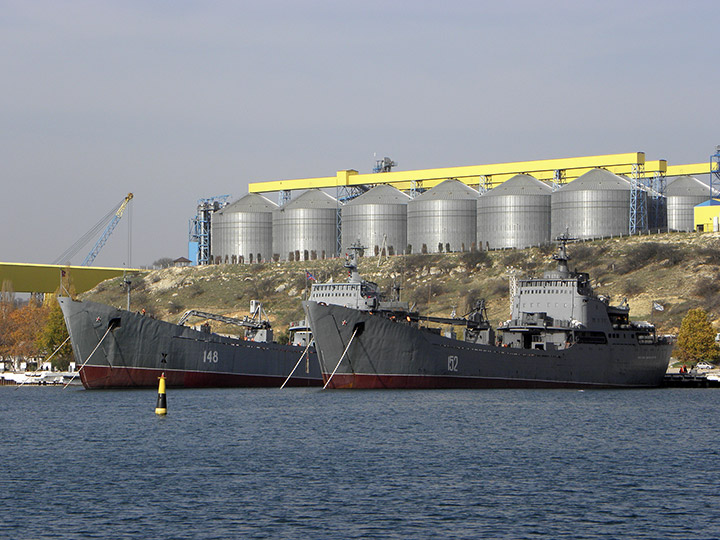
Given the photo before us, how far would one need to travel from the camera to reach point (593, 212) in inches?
5162

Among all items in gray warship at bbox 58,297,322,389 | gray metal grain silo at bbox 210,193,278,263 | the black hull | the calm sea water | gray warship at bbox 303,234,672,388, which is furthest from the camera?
gray metal grain silo at bbox 210,193,278,263

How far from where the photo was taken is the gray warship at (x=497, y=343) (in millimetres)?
68500

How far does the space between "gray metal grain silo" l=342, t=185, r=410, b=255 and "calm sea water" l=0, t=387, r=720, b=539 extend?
3328 inches

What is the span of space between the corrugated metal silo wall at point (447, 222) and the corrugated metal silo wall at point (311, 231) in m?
14.2

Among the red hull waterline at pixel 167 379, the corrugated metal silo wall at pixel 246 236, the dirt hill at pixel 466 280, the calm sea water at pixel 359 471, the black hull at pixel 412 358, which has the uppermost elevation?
the corrugated metal silo wall at pixel 246 236

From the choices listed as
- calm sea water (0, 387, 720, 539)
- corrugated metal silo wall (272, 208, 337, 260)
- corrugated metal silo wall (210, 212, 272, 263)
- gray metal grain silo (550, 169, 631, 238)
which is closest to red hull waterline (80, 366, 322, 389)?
calm sea water (0, 387, 720, 539)

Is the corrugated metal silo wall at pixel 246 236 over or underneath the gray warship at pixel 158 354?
over

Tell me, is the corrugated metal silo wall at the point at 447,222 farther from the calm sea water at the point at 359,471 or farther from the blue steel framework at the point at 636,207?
the calm sea water at the point at 359,471

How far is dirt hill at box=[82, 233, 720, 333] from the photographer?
114 m

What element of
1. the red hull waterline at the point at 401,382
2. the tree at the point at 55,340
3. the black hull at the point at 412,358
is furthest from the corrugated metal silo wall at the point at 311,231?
the red hull waterline at the point at 401,382

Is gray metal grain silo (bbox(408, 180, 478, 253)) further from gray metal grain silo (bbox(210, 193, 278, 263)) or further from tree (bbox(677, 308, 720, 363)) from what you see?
tree (bbox(677, 308, 720, 363))

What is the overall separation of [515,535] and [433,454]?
13614 mm

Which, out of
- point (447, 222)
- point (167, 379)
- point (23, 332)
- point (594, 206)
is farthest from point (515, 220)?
point (167, 379)

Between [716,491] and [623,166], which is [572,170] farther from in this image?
[716,491]
